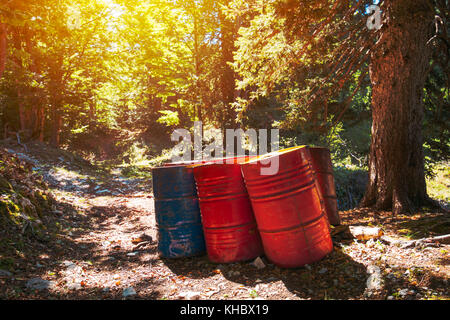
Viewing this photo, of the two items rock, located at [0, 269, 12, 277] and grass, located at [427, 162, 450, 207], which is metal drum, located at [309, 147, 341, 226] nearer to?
rock, located at [0, 269, 12, 277]

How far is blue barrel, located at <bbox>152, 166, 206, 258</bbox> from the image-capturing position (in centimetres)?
361

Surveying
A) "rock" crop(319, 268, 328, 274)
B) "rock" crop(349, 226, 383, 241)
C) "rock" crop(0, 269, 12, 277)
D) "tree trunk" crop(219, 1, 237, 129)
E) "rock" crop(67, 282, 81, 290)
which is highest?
"tree trunk" crop(219, 1, 237, 129)

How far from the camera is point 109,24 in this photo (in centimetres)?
1312

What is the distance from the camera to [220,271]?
327 cm

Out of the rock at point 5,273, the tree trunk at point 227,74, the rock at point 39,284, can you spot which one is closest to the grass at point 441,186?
the tree trunk at point 227,74

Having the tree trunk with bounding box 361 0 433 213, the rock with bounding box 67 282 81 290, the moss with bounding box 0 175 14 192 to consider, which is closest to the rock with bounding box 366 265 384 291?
the tree trunk with bounding box 361 0 433 213

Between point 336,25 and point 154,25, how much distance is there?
10.8 meters

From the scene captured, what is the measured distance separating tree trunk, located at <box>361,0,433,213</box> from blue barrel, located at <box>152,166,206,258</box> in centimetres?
325

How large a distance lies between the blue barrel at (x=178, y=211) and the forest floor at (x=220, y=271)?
0.56 ft

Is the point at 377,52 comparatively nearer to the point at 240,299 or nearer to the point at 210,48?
the point at 240,299

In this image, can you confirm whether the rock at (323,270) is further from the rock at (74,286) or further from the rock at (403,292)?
the rock at (74,286)

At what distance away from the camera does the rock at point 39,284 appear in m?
2.84

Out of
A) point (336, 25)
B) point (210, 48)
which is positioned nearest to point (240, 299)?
point (336, 25)

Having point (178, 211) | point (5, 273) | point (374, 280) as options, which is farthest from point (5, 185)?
point (374, 280)
